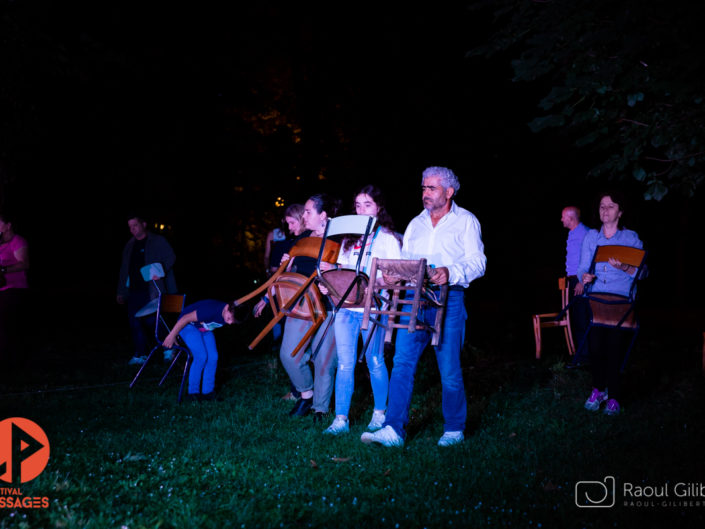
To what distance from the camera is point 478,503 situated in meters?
3.98

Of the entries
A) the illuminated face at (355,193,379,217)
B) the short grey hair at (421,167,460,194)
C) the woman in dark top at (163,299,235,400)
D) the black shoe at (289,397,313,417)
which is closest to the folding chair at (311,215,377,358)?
the illuminated face at (355,193,379,217)

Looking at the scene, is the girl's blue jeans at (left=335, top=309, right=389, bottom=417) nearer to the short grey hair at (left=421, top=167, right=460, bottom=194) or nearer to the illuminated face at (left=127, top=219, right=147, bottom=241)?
the short grey hair at (left=421, top=167, right=460, bottom=194)

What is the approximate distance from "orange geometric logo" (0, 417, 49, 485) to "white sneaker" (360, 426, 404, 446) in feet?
7.73

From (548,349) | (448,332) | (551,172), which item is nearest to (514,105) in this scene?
(551,172)

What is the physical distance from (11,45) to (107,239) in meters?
22.8

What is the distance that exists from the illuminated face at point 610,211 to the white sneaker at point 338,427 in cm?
323

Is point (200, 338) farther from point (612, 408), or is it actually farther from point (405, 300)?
point (612, 408)

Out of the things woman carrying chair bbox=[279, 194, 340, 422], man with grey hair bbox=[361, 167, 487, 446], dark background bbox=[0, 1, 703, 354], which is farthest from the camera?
dark background bbox=[0, 1, 703, 354]

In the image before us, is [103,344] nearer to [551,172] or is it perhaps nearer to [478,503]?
[478,503]

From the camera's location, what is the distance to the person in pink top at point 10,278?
8.60 metres

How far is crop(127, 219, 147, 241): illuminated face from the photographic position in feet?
30.1

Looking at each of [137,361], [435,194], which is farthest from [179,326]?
[435,194]

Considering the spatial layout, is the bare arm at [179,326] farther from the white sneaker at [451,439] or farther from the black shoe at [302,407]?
the white sneaker at [451,439]

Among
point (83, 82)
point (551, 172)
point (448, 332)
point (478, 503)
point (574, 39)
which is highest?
point (83, 82)
